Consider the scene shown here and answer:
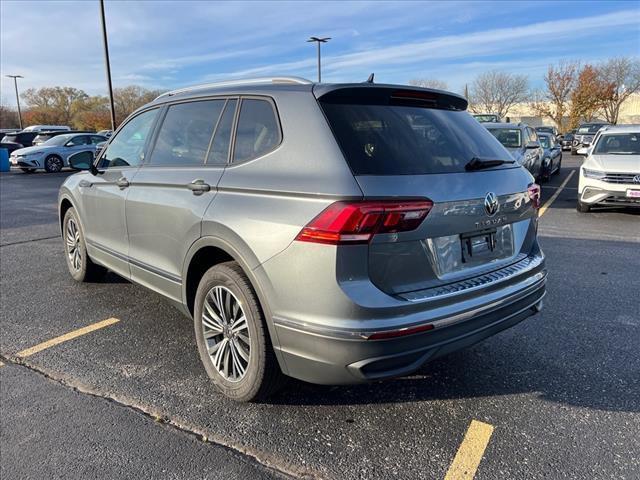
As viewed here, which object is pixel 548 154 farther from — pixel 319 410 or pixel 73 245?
pixel 319 410

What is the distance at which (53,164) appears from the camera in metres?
20.6

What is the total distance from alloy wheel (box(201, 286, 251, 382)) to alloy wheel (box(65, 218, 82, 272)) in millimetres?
2741

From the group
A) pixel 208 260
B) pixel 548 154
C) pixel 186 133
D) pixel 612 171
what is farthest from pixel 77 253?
pixel 548 154

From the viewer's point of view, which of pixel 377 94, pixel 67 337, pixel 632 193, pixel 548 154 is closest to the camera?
pixel 377 94

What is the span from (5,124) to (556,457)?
8534cm

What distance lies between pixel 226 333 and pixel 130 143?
7.07ft

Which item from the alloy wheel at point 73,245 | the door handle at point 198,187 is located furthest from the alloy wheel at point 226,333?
the alloy wheel at point 73,245

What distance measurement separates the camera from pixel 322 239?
2.27m

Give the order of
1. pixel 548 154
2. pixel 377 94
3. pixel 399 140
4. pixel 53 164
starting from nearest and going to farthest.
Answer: pixel 399 140
pixel 377 94
pixel 548 154
pixel 53 164

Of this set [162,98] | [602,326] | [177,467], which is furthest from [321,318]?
[602,326]

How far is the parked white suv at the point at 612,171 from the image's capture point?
28.4ft

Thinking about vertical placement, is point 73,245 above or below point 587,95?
below

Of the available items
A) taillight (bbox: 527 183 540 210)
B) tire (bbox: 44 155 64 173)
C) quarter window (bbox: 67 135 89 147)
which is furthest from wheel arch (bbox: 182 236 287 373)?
quarter window (bbox: 67 135 89 147)

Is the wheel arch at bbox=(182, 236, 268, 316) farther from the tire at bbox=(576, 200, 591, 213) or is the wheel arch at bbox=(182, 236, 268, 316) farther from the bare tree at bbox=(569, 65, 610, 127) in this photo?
the bare tree at bbox=(569, 65, 610, 127)
